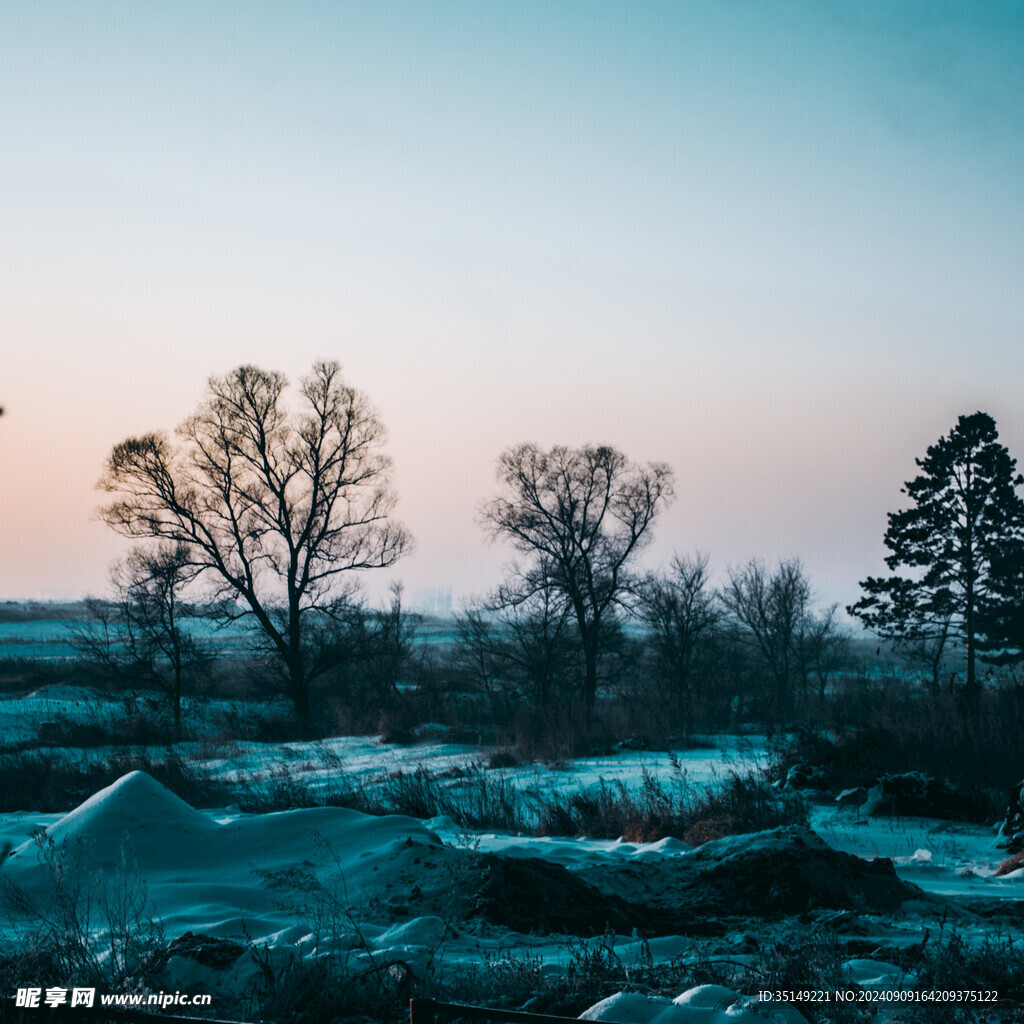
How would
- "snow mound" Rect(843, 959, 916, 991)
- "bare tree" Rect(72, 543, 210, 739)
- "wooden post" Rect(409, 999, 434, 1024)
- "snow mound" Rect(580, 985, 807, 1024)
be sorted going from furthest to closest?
"bare tree" Rect(72, 543, 210, 739) → "snow mound" Rect(843, 959, 916, 991) → "snow mound" Rect(580, 985, 807, 1024) → "wooden post" Rect(409, 999, 434, 1024)

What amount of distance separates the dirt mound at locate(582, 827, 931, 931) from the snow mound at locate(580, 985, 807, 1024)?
207 centimetres

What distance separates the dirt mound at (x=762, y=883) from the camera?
6.38m

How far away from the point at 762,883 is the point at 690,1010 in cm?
301

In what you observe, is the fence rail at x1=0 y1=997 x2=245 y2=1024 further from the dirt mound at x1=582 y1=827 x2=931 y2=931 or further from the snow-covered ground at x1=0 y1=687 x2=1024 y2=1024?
the dirt mound at x1=582 y1=827 x2=931 y2=931

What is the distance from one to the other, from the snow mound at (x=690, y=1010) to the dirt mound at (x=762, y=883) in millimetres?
2065

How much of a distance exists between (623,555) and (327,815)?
3112 cm

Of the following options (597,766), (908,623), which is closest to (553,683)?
(908,623)

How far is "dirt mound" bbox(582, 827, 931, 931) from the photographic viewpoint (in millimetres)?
6379

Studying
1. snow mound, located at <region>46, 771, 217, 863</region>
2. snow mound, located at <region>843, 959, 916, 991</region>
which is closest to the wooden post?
snow mound, located at <region>843, 959, 916, 991</region>

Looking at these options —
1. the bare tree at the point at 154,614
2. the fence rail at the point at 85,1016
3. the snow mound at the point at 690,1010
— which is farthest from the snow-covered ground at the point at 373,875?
the bare tree at the point at 154,614

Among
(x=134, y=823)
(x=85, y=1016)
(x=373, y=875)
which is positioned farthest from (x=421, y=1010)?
(x=134, y=823)

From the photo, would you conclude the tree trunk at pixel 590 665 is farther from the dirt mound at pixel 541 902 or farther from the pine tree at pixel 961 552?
the dirt mound at pixel 541 902

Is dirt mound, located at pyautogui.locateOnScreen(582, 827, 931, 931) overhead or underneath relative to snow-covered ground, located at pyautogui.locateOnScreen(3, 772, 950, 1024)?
underneath

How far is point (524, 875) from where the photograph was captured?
249 inches
